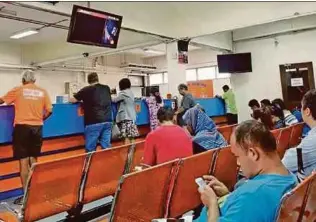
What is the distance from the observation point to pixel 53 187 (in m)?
2.19

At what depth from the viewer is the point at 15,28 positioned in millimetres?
8766

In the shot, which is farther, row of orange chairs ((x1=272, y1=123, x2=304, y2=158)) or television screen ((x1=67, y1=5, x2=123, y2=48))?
television screen ((x1=67, y1=5, x2=123, y2=48))

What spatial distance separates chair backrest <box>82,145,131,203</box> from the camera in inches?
96.3

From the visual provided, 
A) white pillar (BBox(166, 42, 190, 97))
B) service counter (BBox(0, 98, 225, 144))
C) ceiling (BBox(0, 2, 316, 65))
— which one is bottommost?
service counter (BBox(0, 98, 225, 144))

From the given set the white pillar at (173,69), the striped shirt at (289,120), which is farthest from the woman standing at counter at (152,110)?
the striped shirt at (289,120)

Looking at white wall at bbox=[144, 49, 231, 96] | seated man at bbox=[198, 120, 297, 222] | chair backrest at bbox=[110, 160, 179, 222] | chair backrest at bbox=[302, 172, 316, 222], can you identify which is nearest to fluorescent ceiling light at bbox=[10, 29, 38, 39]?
white wall at bbox=[144, 49, 231, 96]

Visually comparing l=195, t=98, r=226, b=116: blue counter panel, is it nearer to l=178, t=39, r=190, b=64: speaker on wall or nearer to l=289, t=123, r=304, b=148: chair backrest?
l=178, t=39, r=190, b=64: speaker on wall

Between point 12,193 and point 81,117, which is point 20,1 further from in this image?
point 12,193

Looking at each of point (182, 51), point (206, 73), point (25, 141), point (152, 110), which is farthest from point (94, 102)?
point (206, 73)

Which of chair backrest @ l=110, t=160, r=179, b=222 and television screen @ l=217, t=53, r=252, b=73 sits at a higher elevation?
television screen @ l=217, t=53, r=252, b=73

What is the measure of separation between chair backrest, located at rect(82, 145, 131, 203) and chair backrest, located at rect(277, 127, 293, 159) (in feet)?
5.44

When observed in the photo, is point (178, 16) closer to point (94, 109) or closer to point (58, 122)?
point (94, 109)

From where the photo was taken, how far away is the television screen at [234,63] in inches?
364

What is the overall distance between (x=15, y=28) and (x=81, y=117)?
5295 mm
